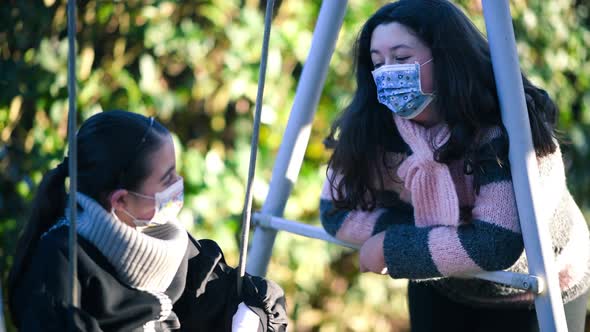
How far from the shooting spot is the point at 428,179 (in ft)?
5.56

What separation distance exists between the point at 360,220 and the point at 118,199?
59 cm

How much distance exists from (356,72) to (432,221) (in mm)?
417

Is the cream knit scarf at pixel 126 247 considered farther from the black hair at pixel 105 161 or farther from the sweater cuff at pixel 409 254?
the sweater cuff at pixel 409 254

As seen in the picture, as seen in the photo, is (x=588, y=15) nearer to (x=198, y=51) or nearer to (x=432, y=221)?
(x=198, y=51)

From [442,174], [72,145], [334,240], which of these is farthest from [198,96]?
[72,145]

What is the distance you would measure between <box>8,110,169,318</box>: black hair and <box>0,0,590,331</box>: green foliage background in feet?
4.25

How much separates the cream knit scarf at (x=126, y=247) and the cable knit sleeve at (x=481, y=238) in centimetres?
50

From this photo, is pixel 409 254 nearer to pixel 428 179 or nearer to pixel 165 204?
pixel 428 179

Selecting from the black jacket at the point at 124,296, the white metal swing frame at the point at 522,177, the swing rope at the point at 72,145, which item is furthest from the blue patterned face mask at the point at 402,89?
the swing rope at the point at 72,145

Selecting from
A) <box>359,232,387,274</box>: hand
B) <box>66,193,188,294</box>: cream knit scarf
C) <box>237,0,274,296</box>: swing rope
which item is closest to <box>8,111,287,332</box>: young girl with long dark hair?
<box>66,193,188,294</box>: cream knit scarf

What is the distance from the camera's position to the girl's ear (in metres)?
1.45

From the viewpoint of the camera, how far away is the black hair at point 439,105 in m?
1.68

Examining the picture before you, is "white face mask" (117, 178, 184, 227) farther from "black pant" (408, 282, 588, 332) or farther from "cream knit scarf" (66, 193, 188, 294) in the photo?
"black pant" (408, 282, 588, 332)

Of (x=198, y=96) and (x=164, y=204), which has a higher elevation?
(x=198, y=96)
